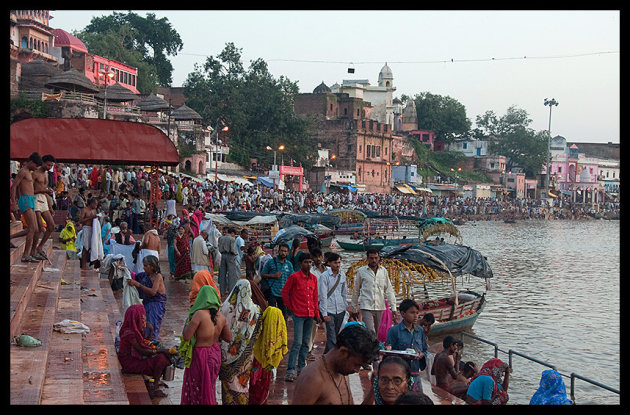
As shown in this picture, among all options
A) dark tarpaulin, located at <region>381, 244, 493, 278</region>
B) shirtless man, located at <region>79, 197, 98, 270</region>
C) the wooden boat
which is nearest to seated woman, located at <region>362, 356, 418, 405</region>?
shirtless man, located at <region>79, 197, 98, 270</region>

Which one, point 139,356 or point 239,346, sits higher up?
point 239,346

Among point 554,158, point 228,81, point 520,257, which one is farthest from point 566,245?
point 554,158

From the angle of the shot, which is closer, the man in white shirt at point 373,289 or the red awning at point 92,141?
the man in white shirt at point 373,289

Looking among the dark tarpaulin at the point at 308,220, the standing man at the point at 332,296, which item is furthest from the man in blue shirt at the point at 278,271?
the dark tarpaulin at the point at 308,220

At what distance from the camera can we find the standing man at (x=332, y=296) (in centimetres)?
836

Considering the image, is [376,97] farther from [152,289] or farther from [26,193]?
[152,289]

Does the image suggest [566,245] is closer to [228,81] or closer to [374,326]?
[228,81]

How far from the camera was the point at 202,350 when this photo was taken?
5.47 m

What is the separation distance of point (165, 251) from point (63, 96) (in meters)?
17.5

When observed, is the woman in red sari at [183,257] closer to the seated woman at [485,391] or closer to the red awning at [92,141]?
the red awning at [92,141]

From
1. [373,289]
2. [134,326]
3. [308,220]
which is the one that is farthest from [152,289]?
[308,220]

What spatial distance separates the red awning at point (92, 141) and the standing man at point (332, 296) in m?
7.15

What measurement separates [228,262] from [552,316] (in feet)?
34.3

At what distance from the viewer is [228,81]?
2154 inches
